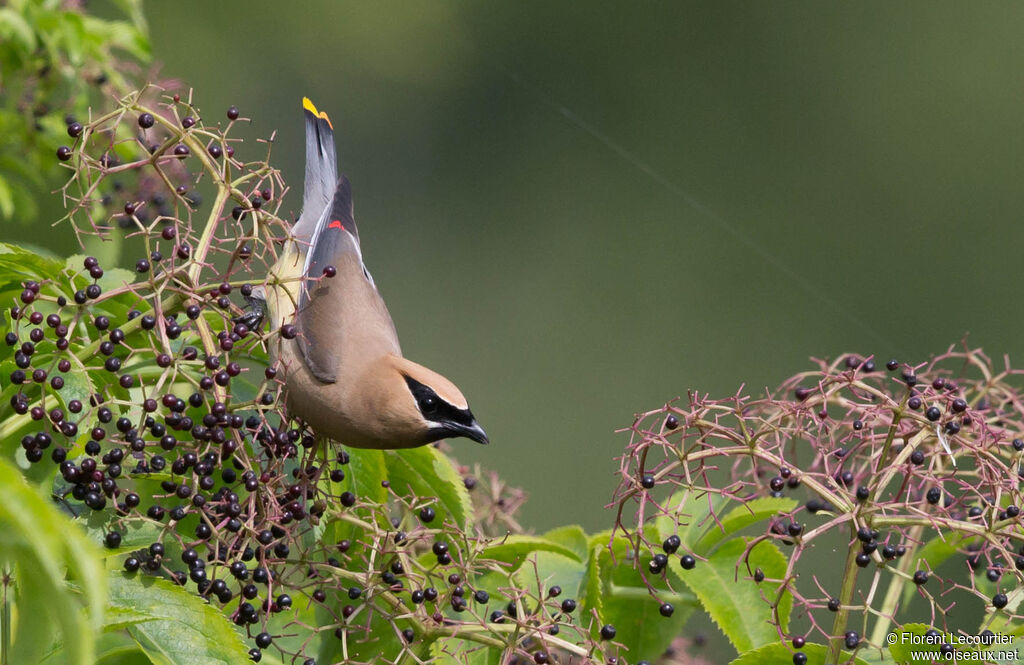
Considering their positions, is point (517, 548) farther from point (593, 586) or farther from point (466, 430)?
point (466, 430)

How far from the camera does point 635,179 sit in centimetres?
1165

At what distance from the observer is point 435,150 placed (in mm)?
11266

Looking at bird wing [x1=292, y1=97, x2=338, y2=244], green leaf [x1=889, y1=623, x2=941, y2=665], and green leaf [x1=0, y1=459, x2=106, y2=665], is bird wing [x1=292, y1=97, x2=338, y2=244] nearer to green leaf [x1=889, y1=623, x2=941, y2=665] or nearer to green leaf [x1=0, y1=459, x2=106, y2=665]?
green leaf [x1=889, y1=623, x2=941, y2=665]

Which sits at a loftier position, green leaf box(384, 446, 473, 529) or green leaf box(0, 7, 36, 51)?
green leaf box(0, 7, 36, 51)

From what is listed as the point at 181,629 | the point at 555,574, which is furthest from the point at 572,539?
the point at 181,629

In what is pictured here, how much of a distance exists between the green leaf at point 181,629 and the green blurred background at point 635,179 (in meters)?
7.63

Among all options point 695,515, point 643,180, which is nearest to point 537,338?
point 643,180

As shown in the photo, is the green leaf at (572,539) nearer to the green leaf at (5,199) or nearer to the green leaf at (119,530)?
the green leaf at (119,530)

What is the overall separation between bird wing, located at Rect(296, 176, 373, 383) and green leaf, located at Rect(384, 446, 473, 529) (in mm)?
237

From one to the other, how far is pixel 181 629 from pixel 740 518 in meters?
0.87

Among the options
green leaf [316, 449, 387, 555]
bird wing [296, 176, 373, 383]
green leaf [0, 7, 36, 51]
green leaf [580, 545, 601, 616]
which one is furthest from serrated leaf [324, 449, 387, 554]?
green leaf [0, 7, 36, 51]

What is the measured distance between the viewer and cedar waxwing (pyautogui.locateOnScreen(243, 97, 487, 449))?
210 cm

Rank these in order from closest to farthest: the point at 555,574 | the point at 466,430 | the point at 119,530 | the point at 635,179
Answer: the point at 119,530
the point at 555,574
the point at 466,430
the point at 635,179

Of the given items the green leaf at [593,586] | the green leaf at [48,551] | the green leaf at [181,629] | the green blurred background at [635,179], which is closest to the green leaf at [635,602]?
the green leaf at [593,586]
